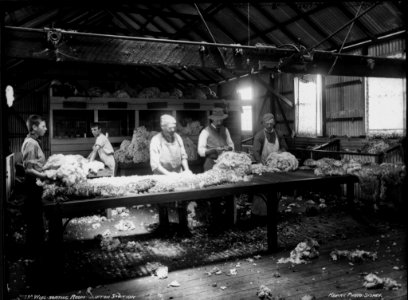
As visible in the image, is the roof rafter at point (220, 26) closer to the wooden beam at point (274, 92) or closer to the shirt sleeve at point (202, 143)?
the wooden beam at point (274, 92)

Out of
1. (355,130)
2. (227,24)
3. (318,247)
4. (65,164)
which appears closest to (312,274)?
(318,247)

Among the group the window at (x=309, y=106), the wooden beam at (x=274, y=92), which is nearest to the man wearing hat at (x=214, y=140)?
the window at (x=309, y=106)

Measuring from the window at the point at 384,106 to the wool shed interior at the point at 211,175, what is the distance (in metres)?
0.04

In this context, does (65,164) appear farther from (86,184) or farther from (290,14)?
(290,14)

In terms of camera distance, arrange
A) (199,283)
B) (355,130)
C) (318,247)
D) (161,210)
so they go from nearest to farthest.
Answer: (199,283) < (318,247) < (161,210) < (355,130)

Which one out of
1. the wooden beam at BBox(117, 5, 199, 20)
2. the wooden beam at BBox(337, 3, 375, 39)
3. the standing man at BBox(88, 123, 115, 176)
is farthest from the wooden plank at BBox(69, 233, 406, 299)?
the wooden beam at BBox(117, 5, 199, 20)

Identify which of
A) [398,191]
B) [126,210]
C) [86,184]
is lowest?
[126,210]

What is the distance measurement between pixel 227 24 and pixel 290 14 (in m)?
3.07

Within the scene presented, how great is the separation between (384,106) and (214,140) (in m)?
6.15

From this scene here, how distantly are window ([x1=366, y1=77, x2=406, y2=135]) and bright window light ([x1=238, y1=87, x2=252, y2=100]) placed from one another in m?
7.21

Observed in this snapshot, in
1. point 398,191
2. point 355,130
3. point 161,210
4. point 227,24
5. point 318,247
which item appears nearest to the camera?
point 318,247

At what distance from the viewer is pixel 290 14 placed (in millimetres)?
11297

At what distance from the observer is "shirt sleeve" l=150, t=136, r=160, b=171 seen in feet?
21.2

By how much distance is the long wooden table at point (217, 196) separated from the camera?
4289mm
